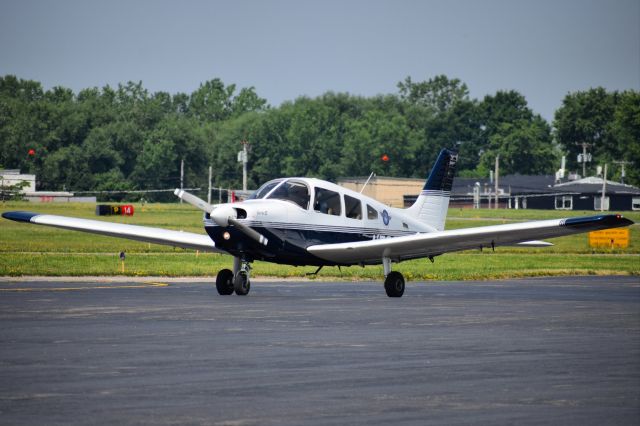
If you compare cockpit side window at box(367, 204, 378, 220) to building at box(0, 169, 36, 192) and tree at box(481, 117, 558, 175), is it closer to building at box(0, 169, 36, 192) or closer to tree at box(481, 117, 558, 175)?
building at box(0, 169, 36, 192)

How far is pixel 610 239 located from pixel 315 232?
115 ft

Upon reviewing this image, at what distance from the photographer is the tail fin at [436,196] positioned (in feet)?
95.3

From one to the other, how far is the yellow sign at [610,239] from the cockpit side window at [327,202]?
33327 millimetres

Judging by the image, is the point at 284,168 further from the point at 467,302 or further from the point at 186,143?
the point at 467,302

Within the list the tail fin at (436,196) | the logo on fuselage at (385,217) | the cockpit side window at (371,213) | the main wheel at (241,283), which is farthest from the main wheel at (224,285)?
the tail fin at (436,196)

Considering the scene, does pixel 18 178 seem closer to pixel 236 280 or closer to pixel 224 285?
pixel 224 285

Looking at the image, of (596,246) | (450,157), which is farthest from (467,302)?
(596,246)

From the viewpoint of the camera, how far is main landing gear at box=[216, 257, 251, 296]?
24719 millimetres

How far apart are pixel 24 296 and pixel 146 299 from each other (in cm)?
260

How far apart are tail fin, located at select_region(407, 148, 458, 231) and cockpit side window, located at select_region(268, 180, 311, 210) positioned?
4928 mm

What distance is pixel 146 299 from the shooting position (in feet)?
76.2

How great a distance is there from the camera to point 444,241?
80.0 feet

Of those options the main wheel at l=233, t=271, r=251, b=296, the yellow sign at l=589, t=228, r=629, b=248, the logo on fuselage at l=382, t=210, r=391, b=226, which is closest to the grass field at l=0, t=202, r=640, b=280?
the yellow sign at l=589, t=228, r=629, b=248

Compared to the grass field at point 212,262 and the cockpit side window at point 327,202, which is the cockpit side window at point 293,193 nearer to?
the cockpit side window at point 327,202
